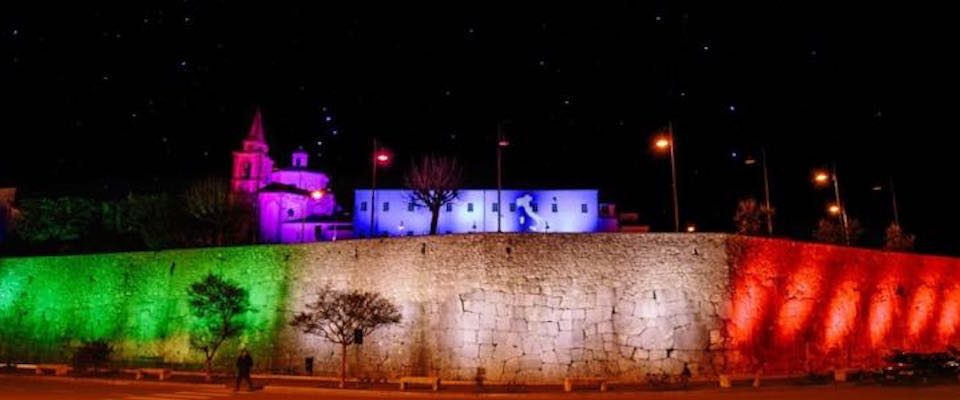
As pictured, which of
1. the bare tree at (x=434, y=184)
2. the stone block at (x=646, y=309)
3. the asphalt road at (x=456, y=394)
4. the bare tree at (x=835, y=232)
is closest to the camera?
the asphalt road at (x=456, y=394)

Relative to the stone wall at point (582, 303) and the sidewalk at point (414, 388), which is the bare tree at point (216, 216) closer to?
the stone wall at point (582, 303)

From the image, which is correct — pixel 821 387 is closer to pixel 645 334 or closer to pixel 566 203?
pixel 645 334

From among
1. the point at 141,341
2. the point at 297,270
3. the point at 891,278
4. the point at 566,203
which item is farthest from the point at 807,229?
the point at 141,341

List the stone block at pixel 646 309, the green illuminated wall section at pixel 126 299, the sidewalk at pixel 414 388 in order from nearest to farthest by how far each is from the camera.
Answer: the sidewalk at pixel 414 388, the stone block at pixel 646 309, the green illuminated wall section at pixel 126 299

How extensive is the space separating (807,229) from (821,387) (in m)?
40.5

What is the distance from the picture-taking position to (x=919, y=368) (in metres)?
26.5

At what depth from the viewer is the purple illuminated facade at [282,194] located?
66.9 m

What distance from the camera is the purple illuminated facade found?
219ft

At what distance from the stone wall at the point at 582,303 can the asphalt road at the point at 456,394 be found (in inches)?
208

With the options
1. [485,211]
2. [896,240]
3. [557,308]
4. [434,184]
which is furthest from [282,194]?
[896,240]

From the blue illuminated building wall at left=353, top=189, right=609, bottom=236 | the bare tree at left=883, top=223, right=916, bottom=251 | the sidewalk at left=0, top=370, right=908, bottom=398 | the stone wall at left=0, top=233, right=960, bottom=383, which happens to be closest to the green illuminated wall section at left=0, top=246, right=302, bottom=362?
the stone wall at left=0, top=233, right=960, bottom=383

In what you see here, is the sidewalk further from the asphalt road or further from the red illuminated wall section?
the red illuminated wall section

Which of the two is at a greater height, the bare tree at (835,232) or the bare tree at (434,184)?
the bare tree at (434,184)

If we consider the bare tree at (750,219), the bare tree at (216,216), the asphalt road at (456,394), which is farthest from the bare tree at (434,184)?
the asphalt road at (456,394)
